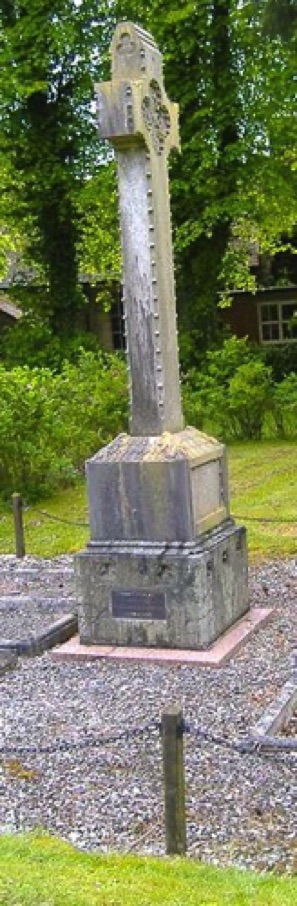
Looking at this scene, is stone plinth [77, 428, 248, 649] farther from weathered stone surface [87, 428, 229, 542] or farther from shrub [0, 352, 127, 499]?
shrub [0, 352, 127, 499]

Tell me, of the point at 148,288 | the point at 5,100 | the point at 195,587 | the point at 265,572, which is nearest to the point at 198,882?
the point at 195,587

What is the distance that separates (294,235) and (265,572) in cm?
2075

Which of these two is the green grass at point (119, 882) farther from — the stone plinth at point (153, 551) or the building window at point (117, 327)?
the building window at point (117, 327)

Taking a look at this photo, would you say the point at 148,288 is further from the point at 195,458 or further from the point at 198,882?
the point at 198,882

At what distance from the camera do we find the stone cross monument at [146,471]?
7.24m

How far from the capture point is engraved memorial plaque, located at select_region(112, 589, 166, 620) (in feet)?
24.0

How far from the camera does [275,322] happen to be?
111 ft

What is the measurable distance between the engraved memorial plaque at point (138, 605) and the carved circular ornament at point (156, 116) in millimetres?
3223

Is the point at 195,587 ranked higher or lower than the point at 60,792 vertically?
higher

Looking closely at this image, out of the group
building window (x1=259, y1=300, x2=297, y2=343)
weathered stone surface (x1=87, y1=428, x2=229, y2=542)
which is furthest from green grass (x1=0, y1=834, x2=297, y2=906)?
building window (x1=259, y1=300, x2=297, y2=343)

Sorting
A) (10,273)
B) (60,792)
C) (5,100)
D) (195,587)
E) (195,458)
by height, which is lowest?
(60,792)

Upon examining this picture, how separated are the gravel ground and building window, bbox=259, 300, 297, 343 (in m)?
26.4

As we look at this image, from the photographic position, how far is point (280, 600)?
342 inches

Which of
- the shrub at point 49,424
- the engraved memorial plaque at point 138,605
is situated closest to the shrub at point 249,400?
the shrub at point 49,424
